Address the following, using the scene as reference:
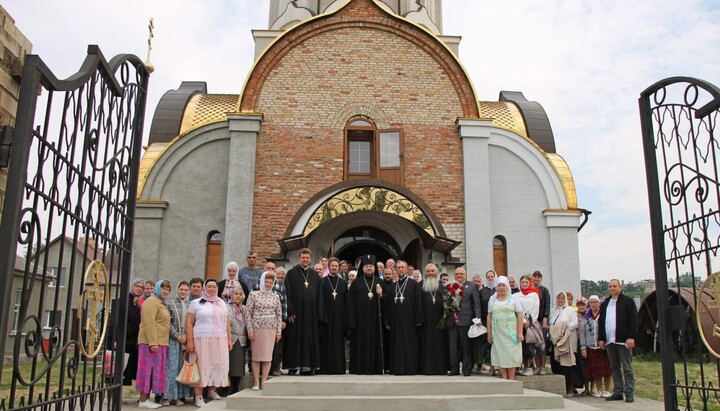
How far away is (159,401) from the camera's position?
27.0ft

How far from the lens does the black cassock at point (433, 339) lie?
9.02 m

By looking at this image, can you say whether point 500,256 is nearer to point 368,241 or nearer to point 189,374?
point 368,241

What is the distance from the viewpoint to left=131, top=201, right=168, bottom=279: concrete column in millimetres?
13859

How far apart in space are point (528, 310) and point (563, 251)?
561 centimetres

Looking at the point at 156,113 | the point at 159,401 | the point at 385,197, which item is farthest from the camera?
the point at 156,113

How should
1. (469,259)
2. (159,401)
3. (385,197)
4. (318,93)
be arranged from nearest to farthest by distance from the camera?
(159,401) < (385,197) < (469,259) < (318,93)

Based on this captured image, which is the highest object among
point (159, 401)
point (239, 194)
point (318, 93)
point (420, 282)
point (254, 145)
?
point (318, 93)

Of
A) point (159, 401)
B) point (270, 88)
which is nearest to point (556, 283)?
point (270, 88)

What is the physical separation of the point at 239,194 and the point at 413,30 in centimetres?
551

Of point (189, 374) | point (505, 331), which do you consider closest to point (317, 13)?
point (505, 331)

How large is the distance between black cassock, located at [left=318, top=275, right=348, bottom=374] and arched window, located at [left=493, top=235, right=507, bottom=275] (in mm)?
6077

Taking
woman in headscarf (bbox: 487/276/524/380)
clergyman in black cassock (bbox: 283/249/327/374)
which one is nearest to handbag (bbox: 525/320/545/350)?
woman in headscarf (bbox: 487/276/524/380)

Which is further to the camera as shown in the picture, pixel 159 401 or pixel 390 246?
pixel 390 246

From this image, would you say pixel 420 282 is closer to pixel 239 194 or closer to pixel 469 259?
pixel 469 259
